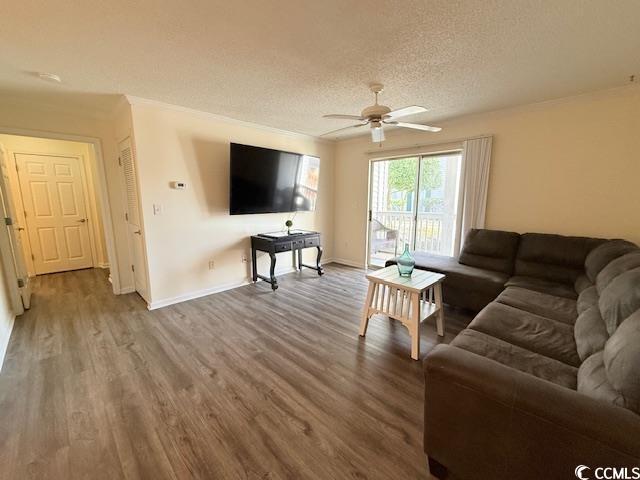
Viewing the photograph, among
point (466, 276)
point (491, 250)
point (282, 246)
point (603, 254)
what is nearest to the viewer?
point (603, 254)

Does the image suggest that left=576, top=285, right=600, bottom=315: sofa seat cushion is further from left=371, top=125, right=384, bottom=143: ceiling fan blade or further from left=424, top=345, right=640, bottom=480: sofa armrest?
left=371, top=125, right=384, bottom=143: ceiling fan blade

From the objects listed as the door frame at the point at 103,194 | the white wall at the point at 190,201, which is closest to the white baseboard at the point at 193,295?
the white wall at the point at 190,201

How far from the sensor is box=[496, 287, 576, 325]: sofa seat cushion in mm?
2014

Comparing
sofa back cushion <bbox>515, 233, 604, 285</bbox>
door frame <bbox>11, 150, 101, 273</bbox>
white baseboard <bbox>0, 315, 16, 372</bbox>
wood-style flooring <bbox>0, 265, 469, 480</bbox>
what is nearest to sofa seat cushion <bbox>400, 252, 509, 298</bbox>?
sofa back cushion <bbox>515, 233, 604, 285</bbox>

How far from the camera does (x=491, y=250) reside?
318 cm

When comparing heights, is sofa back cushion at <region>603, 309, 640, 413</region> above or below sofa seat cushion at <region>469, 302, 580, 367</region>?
above

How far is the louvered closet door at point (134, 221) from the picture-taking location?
126 inches

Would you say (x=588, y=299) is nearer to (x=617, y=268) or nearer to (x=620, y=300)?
(x=617, y=268)

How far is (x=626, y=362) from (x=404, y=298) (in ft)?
5.44

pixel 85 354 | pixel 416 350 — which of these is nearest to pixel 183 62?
pixel 85 354

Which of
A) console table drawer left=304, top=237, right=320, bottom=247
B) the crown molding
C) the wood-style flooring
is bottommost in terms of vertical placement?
the wood-style flooring

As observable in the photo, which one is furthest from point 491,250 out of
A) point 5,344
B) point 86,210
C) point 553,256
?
point 86,210

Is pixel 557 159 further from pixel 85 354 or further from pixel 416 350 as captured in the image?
pixel 85 354

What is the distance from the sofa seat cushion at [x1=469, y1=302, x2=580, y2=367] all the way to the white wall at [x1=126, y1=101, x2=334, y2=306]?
3.23 metres
